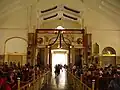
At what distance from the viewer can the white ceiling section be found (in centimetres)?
2149

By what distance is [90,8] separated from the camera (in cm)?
2373

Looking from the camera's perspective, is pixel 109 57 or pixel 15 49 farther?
pixel 15 49

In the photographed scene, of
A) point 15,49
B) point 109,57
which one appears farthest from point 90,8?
point 15,49

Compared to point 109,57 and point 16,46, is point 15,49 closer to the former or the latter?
point 16,46

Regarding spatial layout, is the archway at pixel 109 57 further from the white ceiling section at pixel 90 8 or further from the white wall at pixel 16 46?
the white wall at pixel 16 46

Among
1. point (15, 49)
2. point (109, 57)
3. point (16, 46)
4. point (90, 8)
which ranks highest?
point (90, 8)

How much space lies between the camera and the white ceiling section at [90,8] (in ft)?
70.5

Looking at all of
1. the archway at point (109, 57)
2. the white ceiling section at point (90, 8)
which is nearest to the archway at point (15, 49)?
the white ceiling section at point (90, 8)

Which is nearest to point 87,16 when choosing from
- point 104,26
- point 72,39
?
point 104,26

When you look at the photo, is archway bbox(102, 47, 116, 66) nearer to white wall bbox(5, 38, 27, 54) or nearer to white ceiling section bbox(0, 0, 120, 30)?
white ceiling section bbox(0, 0, 120, 30)

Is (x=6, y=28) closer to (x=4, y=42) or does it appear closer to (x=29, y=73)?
(x=4, y=42)

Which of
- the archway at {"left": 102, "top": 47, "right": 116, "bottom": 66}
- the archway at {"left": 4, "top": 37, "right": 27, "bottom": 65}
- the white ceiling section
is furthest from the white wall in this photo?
the archway at {"left": 102, "top": 47, "right": 116, "bottom": 66}

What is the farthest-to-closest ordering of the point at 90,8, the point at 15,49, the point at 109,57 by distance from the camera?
1. the point at 15,49
2. the point at 109,57
3. the point at 90,8

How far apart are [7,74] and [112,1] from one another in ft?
43.6
